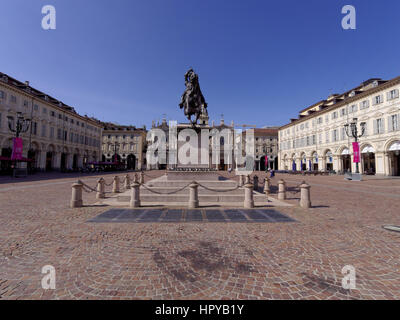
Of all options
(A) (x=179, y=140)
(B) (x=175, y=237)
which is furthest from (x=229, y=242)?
(A) (x=179, y=140)

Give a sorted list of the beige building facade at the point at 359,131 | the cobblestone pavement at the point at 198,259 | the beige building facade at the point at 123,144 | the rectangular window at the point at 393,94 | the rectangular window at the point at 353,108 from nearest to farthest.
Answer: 1. the cobblestone pavement at the point at 198,259
2. the rectangular window at the point at 393,94
3. the beige building facade at the point at 359,131
4. the rectangular window at the point at 353,108
5. the beige building facade at the point at 123,144

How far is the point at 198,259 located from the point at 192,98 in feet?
32.3

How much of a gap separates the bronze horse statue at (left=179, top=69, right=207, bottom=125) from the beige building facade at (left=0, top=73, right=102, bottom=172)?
3019 centimetres

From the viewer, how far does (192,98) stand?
449 inches

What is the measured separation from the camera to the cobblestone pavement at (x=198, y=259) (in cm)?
254

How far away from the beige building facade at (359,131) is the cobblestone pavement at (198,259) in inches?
915

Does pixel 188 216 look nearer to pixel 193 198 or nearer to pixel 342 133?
pixel 193 198

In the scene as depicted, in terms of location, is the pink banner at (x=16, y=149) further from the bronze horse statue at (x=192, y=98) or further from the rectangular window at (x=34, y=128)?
the bronze horse statue at (x=192, y=98)

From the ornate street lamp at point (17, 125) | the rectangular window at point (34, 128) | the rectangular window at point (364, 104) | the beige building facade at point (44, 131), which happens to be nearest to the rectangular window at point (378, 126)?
the rectangular window at point (364, 104)

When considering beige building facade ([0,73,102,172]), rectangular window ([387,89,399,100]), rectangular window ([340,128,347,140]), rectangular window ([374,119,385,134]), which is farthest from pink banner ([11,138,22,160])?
rectangular window ([387,89,399,100])

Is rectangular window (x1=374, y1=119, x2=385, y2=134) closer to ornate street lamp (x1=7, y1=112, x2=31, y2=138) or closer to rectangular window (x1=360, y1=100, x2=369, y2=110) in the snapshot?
rectangular window (x1=360, y1=100, x2=369, y2=110)

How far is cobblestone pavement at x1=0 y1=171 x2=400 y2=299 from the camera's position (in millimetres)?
2545
